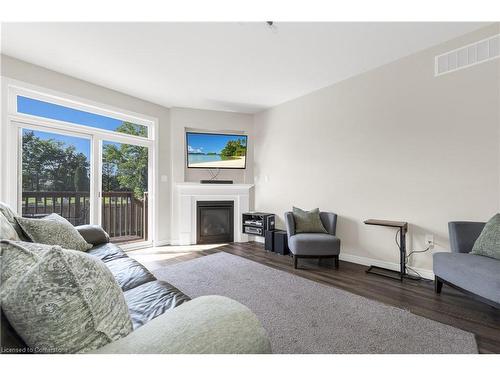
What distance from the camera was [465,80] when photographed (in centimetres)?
237

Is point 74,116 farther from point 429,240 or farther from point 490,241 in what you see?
point 490,241

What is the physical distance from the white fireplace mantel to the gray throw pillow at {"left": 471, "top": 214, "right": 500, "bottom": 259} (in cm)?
335

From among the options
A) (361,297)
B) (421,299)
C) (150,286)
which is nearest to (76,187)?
(150,286)

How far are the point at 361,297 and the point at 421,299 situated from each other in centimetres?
55

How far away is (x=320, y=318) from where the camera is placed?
5.85 ft

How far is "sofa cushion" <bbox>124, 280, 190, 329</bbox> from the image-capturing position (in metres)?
1.15

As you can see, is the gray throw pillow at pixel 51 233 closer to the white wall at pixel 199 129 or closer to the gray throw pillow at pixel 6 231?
the gray throw pillow at pixel 6 231

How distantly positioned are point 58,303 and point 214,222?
12.9ft

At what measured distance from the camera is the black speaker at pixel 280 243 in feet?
11.8

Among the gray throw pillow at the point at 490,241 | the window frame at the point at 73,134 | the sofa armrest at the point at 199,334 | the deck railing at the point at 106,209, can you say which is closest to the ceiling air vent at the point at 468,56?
the gray throw pillow at the point at 490,241

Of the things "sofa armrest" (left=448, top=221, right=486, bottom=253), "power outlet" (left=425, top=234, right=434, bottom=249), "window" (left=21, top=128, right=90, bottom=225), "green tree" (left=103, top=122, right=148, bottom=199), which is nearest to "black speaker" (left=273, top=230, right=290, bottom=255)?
"power outlet" (left=425, top=234, right=434, bottom=249)

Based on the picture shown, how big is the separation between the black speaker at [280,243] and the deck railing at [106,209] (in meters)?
2.41

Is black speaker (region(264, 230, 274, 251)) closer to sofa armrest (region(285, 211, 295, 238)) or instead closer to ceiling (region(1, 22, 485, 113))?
sofa armrest (region(285, 211, 295, 238))

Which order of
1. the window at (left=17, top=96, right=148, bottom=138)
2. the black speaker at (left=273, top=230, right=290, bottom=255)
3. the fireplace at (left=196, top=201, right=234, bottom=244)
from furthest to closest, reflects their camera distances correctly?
the fireplace at (left=196, top=201, right=234, bottom=244), the black speaker at (left=273, top=230, right=290, bottom=255), the window at (left=17, top=96, right=148, bottom=138)
